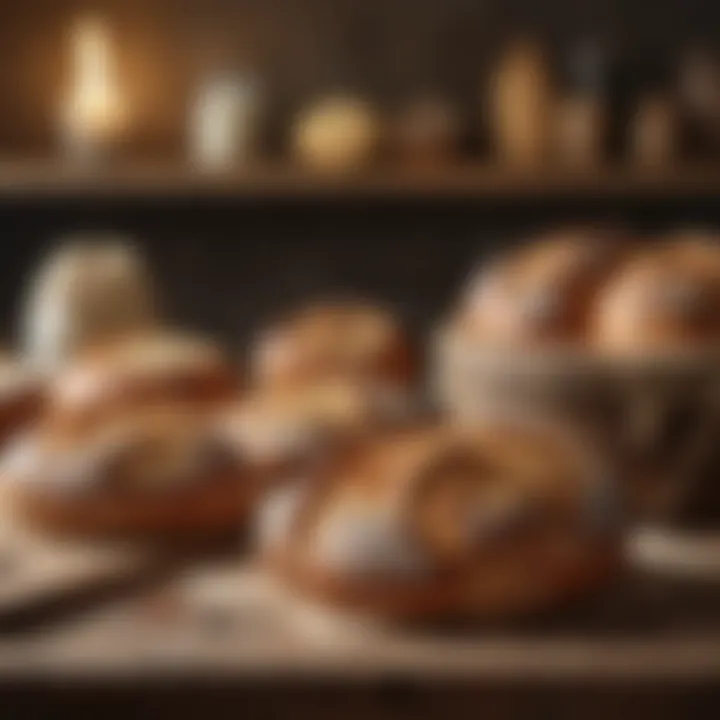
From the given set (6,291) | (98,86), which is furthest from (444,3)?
(6,291)

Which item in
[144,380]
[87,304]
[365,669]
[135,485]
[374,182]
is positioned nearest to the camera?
[365,669]

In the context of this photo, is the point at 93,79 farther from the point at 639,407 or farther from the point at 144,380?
the point at 639,407

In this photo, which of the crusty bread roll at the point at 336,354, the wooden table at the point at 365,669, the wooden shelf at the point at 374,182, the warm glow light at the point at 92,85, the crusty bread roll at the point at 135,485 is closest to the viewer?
the wooden table at the point at 365,669

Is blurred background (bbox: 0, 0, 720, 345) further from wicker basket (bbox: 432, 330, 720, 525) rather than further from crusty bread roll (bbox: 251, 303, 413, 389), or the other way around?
wicker basket (bbox: 432, 330, 720, 525)

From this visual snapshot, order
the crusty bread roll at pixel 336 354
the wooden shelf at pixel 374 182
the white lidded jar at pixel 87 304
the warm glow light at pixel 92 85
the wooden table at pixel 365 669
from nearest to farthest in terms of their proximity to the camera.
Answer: the wooden table at pixel 365 669 → the crusty bread roll at pixel 336 354 → the white lidded jar at pixel 87 304 → the wooden shelf at pixel 374 182 → the warm glow light at pixel 92 85

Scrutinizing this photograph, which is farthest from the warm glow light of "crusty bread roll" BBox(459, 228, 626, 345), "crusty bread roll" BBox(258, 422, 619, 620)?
"crusty bread roll" BBox(258, 422, 619, 620)

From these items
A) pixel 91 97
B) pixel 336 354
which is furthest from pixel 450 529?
pixel 91 97

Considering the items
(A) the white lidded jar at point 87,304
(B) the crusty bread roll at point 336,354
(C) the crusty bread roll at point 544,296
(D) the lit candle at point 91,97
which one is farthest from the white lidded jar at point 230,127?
(C) the crusty bread roll at point 544,296

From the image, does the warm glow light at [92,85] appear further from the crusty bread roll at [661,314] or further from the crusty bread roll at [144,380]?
the crusty bread roll at [661,314]
